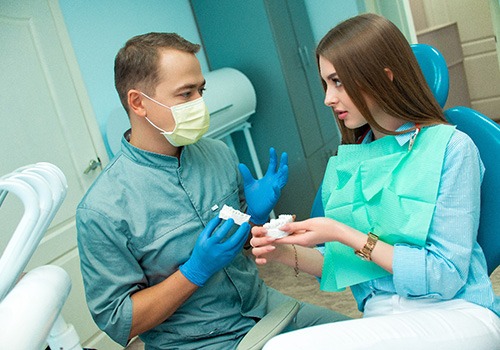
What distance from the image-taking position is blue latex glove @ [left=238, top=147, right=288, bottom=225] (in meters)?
1.41

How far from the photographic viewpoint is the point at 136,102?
1410 millimetres

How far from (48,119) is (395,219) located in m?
1.98

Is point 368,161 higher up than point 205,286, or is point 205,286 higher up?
point 368,161

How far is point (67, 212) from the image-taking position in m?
2.69

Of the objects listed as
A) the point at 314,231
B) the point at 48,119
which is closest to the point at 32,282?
the point at 314,231

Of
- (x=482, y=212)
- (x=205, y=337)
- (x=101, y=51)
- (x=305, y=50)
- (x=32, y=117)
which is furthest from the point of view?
(x=305, y=50)

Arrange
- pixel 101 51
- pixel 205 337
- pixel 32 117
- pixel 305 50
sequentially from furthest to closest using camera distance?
pixel 305 50 → pixel 101 51 → pixel 32 117 → pixel 205 337

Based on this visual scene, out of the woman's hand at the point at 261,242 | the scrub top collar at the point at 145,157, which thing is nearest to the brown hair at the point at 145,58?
the scrub top collar at the point at 145,157

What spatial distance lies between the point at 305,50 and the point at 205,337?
281 cm

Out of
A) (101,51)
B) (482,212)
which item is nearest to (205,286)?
(482,212)

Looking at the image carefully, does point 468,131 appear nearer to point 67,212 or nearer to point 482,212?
point 482,212

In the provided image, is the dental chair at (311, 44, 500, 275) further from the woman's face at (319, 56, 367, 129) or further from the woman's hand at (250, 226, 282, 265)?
the woman's hand at (250, 226, 282, 265)

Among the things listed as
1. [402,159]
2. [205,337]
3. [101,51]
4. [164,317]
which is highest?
[101,51]

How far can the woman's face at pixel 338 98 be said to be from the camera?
126 cm
